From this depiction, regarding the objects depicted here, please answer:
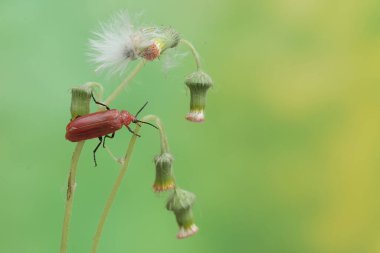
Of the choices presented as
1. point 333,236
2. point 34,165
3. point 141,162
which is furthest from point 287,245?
point 34,165

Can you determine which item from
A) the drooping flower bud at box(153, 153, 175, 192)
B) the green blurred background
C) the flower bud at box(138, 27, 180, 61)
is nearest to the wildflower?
the flower bud at box(138, 27, 180, 61)

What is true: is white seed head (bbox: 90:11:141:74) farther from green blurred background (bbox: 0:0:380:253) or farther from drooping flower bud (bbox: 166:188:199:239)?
green blurred background (bbox: 0:0:380:253)

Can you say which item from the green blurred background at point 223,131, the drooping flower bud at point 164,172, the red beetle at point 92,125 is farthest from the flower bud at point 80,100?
the green blurred background at point 223,131

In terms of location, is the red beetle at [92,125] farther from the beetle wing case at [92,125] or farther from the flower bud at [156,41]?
the flower bud at [156,41]

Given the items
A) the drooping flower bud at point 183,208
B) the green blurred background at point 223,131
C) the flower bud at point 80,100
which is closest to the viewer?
the flower bud at point 80,100

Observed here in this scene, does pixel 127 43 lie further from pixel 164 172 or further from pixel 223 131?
pixel 223 131
